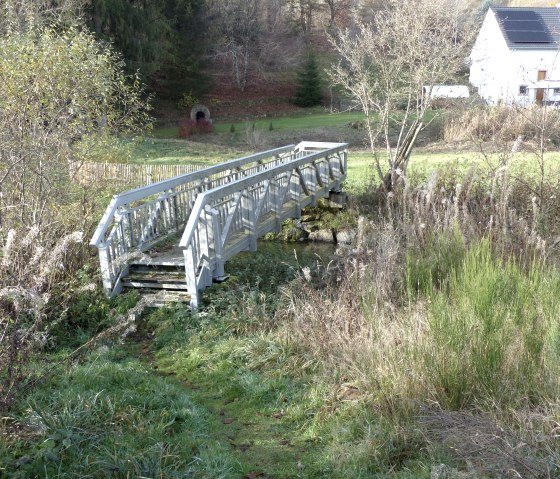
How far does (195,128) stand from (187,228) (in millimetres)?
25702

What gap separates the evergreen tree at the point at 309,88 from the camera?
136 ft

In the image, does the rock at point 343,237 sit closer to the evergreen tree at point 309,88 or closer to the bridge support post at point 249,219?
the bridge support post at point 249,219

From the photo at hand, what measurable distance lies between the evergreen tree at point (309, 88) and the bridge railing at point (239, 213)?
28689 millimetres

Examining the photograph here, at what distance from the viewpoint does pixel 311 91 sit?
41.5m

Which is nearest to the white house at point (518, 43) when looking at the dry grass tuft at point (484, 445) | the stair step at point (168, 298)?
the stair step at point (168, 298)

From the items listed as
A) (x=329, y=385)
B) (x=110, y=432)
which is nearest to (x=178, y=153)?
(x=329, y=385)

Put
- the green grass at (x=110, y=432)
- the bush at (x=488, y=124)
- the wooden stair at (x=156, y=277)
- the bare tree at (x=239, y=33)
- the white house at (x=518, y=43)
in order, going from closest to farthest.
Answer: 1. the green grass at (x=110, y=432)
2. the wooden stair at (x=156, y=277)
3. the bush at (x=488, y=124)
4. the white house at (x=518, y=43)
5. the bare tree at (x=239, y=33)

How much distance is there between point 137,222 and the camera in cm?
896

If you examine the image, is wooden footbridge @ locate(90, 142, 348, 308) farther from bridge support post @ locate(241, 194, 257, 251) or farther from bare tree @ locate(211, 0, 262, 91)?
bare tree @ locate(211, 0, 262, 91)

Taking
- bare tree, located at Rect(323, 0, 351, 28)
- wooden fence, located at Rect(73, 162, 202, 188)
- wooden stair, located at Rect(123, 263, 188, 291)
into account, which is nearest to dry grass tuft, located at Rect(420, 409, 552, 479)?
wooden stair, located at Rect(123, 263, 188, 291)

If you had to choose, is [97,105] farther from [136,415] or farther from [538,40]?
[538,40]

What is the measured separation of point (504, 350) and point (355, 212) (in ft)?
32.2

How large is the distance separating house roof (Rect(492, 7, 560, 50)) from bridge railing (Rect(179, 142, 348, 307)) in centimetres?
2637

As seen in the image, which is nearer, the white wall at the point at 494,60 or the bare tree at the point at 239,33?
the white wall at the point at 494,60
